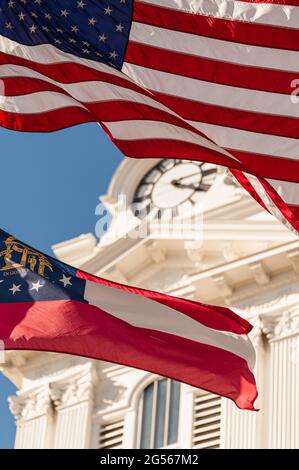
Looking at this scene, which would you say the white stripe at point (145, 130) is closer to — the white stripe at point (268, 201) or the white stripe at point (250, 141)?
the white stripe at point (250, 141)

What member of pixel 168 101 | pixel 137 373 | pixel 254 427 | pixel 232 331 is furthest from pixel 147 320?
pixel 137 373

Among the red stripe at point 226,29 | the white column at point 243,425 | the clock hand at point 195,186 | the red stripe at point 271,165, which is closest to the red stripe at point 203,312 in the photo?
the red stripe at point 271,165

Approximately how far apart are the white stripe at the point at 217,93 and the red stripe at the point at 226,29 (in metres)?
0.75

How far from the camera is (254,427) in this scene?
37.7 metres

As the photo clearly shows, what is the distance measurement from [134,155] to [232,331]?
255 cm

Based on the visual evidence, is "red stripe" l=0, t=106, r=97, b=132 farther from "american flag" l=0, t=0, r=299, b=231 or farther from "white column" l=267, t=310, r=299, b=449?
"white column" l=267, t=310, r=299, b=449

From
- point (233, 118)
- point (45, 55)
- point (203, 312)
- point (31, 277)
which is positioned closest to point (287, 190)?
point (233, 118)

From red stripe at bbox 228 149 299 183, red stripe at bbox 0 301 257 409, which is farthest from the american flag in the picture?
red stripe at bbox 0 301 257 409

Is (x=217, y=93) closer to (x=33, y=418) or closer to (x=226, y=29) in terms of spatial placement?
(x=226, y=29)

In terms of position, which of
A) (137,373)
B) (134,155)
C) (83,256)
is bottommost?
(134,155)

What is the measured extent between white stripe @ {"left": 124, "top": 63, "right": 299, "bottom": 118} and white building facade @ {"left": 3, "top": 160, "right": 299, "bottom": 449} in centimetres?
1136

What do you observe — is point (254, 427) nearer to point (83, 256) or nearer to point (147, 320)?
point (83, 256)

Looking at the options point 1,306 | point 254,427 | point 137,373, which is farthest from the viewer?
point 137,373

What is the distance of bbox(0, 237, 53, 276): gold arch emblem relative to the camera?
26.3 meters
